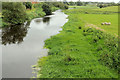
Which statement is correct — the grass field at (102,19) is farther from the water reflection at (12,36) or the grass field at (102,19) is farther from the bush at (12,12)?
the bush at (12,12)

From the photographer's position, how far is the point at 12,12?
5975 cm

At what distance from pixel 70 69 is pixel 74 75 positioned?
162 cm

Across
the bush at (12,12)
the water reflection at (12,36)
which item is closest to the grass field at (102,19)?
the water reflection at (12,36)

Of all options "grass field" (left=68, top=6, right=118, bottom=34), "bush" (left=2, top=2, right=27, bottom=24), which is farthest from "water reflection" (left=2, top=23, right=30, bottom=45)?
"grass field" (left=68, top=6, right=118, bottom=34)

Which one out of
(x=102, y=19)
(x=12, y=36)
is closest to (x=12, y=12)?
(x=12, y=36)

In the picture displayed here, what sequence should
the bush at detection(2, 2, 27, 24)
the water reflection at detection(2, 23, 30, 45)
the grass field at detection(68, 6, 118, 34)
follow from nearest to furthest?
the water reflection at detection(2, 23, 30, 45) → the grass field at detection(68, 6, 118, 34) → the bush at detection(2, 2, 27, 24)

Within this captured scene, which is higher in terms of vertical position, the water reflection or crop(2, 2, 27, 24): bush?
crop(2, 2, 27, 24): bush

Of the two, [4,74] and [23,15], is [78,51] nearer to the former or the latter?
[4,74]

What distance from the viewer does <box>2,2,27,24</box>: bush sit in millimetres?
58438

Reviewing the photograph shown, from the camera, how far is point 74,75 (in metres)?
17.9

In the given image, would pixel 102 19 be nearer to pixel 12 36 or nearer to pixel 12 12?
pixel 12 12

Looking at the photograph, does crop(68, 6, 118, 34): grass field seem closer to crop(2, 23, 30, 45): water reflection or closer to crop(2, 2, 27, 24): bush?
crop(2, 23, 30, 45): water reflection

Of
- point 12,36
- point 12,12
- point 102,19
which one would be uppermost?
point 12,12

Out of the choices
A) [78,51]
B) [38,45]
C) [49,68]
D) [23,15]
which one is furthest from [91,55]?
[23,15]
